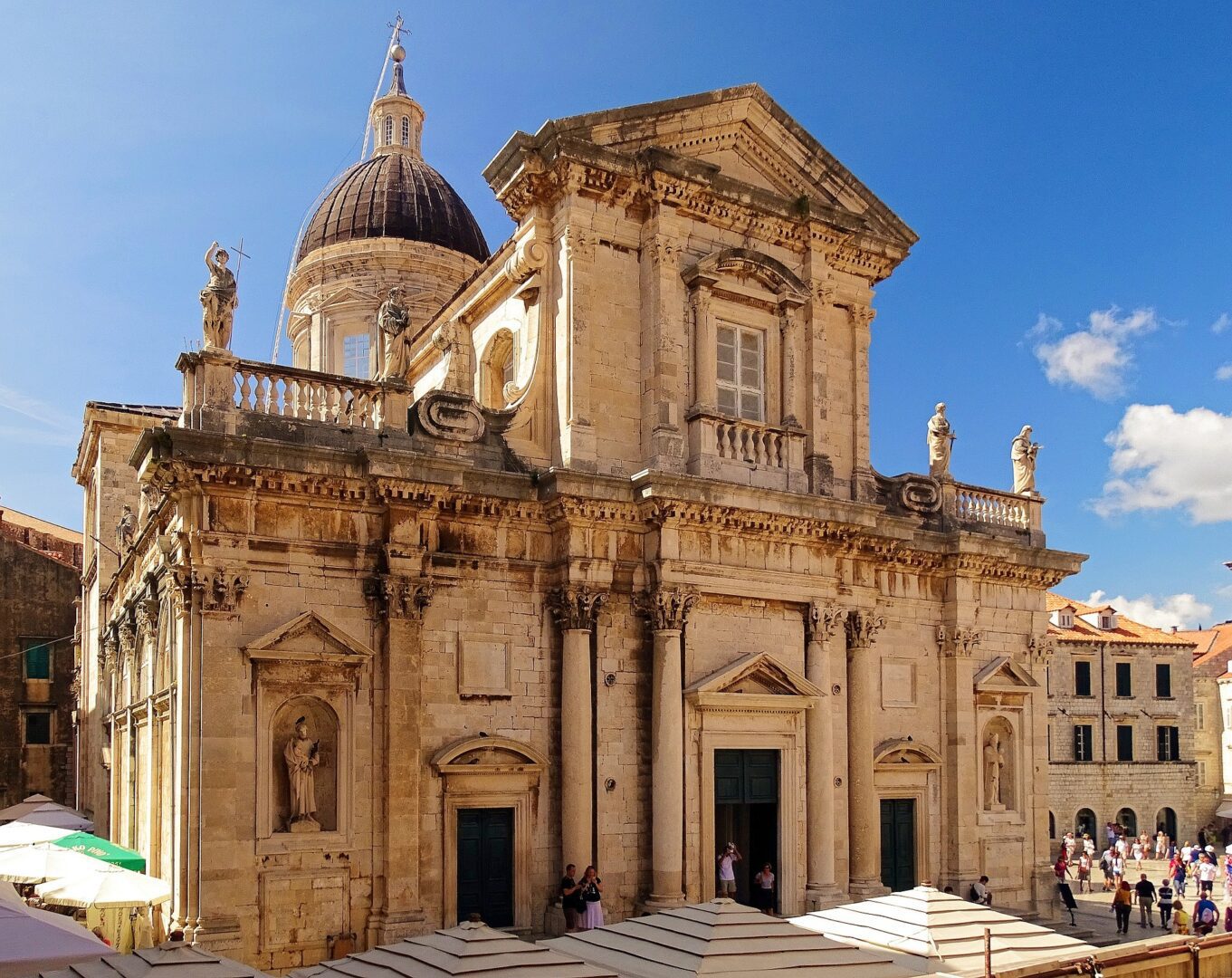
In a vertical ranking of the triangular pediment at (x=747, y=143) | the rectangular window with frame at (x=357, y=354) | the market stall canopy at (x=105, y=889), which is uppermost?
the triangular pediment at (x=747, y=143)

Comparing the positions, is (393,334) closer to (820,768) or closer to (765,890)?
(820,768)

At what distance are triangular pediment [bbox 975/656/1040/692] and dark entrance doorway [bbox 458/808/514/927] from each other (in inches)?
385

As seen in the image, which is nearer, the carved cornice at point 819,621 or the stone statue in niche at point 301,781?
the stone statue in niche at point 301,781

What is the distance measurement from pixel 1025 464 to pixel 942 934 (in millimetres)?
14831

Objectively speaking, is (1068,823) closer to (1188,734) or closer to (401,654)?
(1188,734)

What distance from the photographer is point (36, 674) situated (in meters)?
33.4

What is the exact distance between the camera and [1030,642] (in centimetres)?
2286

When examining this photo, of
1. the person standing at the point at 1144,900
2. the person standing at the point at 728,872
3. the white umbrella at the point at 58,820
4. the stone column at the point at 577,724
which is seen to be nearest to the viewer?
the stone column at the point at 577,724

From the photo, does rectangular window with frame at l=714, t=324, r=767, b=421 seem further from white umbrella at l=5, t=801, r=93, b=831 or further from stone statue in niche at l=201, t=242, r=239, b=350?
white umbrella at l=5, t=801, r=93, b=831

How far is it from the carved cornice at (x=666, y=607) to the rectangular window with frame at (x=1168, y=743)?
3329cm

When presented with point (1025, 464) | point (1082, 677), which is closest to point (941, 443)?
point (1025, 464)

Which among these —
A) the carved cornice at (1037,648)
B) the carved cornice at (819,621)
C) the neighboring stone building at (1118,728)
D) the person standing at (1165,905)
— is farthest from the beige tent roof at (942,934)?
the neighboring stone building at (1118,728)

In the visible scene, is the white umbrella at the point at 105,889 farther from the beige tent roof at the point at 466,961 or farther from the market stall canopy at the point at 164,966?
the beige tent roof at the point at 466,961

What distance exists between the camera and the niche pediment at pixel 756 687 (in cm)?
1759
